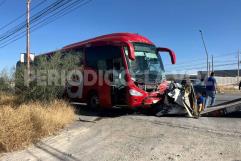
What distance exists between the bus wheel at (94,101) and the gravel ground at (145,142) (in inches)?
142

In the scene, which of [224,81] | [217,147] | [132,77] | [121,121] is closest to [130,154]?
[217,147]

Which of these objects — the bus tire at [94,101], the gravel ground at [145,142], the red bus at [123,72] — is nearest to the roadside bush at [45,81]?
the red bus at [123,72]

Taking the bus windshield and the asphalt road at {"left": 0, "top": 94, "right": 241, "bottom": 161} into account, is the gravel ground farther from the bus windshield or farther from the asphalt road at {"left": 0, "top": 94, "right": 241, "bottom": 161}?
the bus windshield

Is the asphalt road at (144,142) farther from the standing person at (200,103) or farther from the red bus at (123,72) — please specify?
the red bus at (123,72)

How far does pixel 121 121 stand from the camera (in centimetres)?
1245

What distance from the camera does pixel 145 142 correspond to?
9.15m

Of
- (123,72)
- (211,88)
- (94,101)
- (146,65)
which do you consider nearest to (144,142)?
(123,72)

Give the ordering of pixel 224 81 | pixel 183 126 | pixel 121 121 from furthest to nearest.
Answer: pixel 224 81 → pixel 121 121 → pixel 183 126

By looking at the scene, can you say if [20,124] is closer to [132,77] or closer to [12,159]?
[12,159]

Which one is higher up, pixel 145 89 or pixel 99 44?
pixel 99 44

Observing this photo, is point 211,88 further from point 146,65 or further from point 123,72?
point 123,72

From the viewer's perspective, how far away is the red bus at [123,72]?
13.8 m

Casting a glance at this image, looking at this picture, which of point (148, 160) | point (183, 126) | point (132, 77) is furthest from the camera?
point (132, 77)

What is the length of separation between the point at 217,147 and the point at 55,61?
918cm
